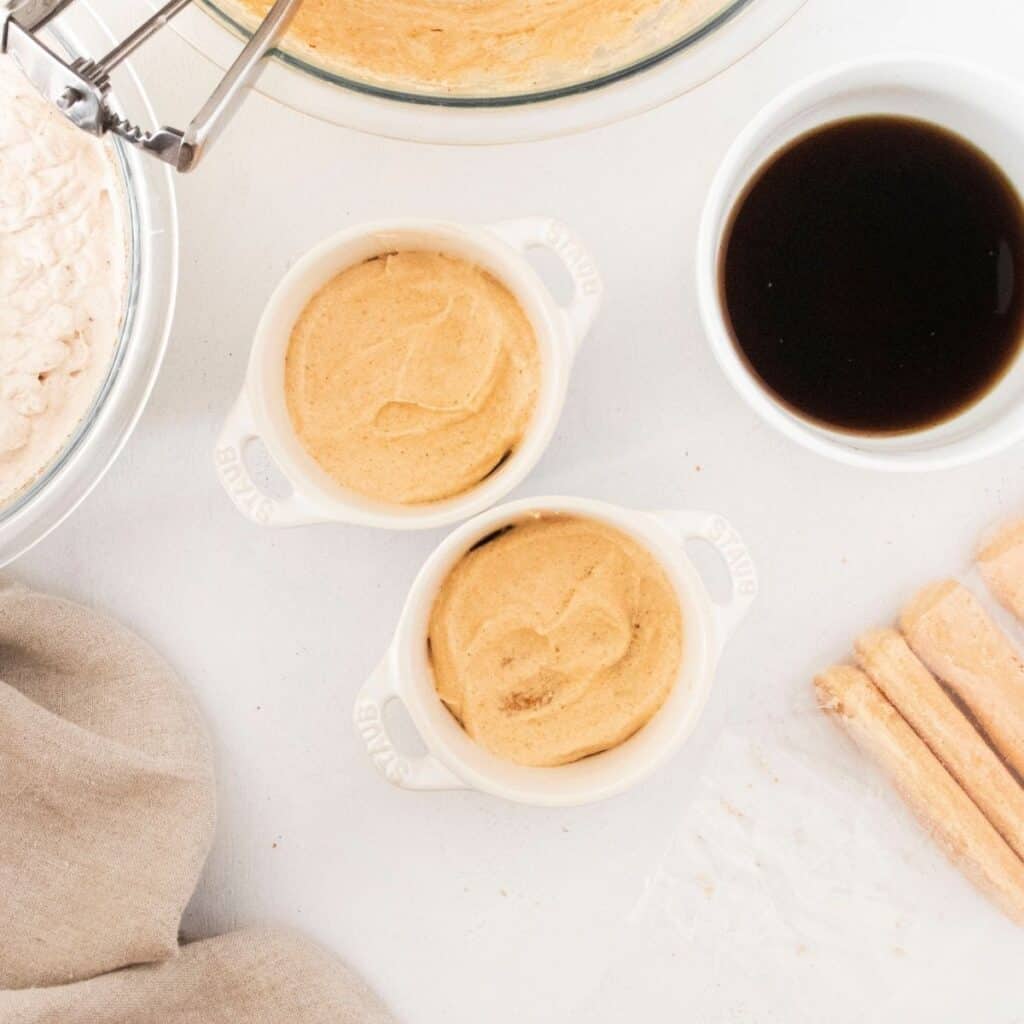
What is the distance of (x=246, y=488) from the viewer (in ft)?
2.12

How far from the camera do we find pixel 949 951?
0.73 meters

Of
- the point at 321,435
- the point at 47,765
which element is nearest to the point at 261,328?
the point at 321,435

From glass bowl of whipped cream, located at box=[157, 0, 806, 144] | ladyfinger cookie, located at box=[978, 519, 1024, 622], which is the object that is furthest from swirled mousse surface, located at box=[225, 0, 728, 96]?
ladyfinger cookie, located at box=[978, 519, 1024, 622]

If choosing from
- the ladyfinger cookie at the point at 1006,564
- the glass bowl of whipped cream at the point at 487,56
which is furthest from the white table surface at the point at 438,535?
the glass bowl of whipped cream at the point at 487,56

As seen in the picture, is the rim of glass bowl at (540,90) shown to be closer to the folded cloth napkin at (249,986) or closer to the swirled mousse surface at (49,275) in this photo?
the swirled mousse surface at (49,275)

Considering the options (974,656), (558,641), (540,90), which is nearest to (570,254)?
(540,90)

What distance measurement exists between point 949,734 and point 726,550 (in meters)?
0.18

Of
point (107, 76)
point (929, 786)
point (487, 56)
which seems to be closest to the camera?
point (107, 76)

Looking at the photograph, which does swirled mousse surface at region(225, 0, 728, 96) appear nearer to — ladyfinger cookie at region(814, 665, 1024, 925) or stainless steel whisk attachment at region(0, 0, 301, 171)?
A: stainless steel whisk attachment at region(0, 0, 301, 171)

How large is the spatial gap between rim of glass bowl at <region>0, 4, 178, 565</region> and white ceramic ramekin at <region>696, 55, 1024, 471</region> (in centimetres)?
29

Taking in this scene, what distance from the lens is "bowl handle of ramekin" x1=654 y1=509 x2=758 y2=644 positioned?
0.65 m

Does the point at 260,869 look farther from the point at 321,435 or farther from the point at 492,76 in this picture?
the point at 492,76

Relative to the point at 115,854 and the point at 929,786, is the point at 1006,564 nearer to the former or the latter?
the point at 929,786

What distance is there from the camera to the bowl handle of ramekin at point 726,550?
651 millimetres
